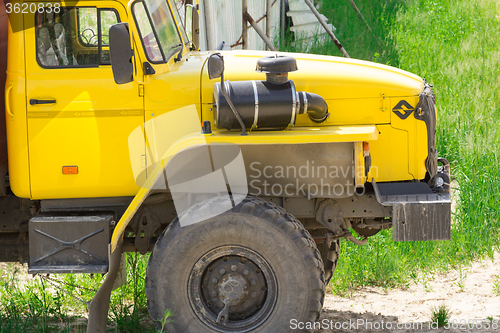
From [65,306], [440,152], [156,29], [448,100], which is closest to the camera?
[156,29]

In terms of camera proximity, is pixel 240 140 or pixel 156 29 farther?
pixel 156 29

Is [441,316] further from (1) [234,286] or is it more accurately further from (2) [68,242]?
(2) [68,242]

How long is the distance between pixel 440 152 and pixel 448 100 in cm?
131

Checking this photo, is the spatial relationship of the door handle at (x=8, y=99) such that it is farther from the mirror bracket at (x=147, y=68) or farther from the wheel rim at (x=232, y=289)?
the wheel rim at (x=232, y=289)

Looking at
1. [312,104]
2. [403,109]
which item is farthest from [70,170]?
[403,109]

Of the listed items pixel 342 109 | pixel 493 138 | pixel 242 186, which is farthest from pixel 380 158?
pixel 493 138

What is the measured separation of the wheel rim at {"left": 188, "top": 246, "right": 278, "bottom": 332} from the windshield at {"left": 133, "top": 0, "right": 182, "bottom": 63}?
1.57 m

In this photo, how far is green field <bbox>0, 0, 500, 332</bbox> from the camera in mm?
4906

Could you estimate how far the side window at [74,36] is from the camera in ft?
12.9

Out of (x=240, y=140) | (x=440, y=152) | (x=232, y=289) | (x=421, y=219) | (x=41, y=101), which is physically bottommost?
(x=440, y=152)

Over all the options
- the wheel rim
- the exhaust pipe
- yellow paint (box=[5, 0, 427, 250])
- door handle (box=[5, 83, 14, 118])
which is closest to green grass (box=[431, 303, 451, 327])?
yellow paint (box=[5, 0, 427, 250])

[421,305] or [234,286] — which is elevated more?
[234,286]

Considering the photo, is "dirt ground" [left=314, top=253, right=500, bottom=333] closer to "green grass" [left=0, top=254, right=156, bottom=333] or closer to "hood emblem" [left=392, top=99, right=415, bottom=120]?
"green grass" [left=0, top=254, right=156, bottom=333]

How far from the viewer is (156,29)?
165 inches
